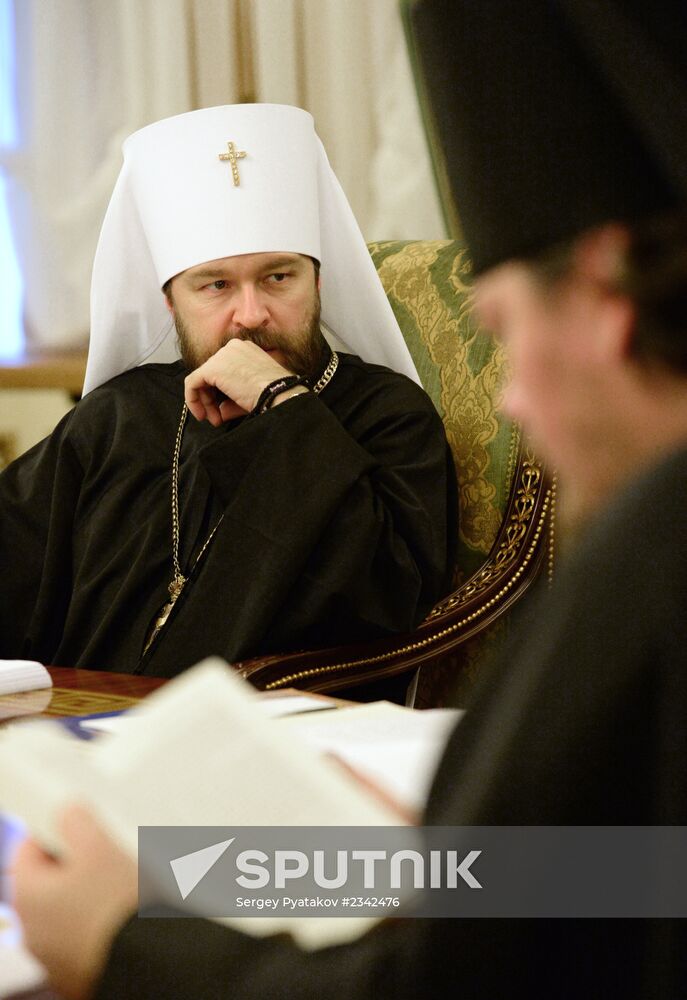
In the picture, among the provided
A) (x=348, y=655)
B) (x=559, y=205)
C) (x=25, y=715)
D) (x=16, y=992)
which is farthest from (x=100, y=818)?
(x=348, y=655)

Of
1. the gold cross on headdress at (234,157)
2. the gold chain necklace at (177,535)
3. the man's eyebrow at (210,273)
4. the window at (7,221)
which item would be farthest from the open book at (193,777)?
the window at (7,221)

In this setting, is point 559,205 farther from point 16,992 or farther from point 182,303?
point 182,303

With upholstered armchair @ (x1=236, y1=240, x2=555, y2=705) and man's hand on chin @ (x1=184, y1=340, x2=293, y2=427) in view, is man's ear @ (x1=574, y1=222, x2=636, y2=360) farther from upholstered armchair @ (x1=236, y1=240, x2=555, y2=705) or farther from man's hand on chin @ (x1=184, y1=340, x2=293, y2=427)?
man's hand on chin @ (x1=184, y1=340, x2=293, y2=427)

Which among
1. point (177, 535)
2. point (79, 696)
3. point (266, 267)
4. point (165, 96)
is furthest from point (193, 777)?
point (165, 96)

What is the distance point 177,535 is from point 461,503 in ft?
2.21

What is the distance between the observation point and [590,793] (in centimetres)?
60

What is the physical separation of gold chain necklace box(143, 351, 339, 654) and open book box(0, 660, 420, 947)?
168cm

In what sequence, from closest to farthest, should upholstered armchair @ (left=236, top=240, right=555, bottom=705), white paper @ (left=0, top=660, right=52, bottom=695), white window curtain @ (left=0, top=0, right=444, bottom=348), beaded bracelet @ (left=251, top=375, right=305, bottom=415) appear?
white paper @ (left=0, top=660, right=52, bottom=695) < upholstered armchair @ (left=236, top=240, right=555, bottom=705) < beaded bracelet @ (left=251, top=375, right=305, bottom=415) < white window curtain @ (left=0, top=0, right=444, bottom=348)

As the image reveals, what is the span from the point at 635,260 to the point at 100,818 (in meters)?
0.52

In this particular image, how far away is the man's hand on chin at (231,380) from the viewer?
2.67 metres

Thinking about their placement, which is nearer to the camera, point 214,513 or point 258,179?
point 214,513

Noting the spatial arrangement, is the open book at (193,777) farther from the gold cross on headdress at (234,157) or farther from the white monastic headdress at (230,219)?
the gold cross on headdress at (234,157)

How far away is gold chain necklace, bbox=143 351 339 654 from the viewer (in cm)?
267

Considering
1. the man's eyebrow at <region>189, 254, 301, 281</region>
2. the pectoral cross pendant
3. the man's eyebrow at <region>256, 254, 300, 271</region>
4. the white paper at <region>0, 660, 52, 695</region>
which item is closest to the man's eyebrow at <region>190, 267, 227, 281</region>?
the man's eyebrow at <region>189, 254, 301, 281</region>
